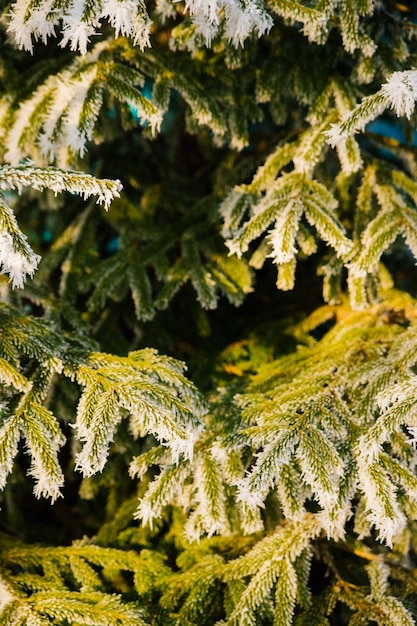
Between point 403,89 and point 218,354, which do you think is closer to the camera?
point 403,89

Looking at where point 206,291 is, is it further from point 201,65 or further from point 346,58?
point 346,58

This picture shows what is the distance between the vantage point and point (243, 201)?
2.14 metres

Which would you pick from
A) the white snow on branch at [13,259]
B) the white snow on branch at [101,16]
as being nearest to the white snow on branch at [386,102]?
the white snow on branch at [101,16]

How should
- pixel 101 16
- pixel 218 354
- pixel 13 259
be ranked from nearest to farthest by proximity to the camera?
pixel 13 259, pixel 101 16, pixel 218 354

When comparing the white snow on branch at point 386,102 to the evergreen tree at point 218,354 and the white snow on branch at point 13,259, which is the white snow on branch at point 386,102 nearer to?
the evergreen tree at point 218,354

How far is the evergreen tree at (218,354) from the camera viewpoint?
1449 millimetres

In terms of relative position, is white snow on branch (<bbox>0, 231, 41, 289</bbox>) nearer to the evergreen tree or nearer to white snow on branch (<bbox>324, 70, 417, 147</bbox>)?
the evergreen tree

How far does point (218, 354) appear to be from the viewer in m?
2.62

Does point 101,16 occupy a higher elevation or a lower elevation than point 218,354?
Answer: higher

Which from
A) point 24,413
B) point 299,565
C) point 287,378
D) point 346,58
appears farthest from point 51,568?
point 346,58

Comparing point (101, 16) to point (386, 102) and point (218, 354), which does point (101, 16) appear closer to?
point (386, 102)

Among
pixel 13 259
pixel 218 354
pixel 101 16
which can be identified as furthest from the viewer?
pixel 218 354

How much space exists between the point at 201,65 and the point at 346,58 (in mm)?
632

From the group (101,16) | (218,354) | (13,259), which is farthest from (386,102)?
(218,354)
